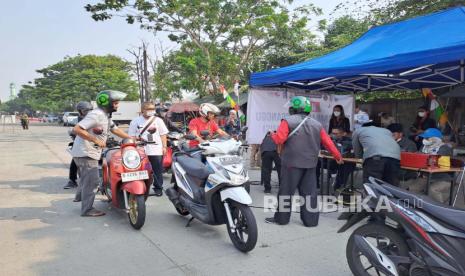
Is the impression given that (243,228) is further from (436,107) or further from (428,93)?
(436,107)

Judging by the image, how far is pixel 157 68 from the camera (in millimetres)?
25578

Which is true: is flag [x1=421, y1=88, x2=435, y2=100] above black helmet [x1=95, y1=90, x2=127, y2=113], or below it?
above

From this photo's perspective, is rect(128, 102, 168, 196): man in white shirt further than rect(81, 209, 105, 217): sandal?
Yes

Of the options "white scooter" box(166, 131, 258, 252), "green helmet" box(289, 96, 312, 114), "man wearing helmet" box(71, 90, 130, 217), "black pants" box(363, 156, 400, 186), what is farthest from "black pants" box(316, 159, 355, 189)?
"man wearing helmet" box(71, 90, 130, 217)

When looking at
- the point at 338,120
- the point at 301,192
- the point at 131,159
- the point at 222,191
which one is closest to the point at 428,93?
the point at 338,120

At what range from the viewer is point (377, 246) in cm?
303

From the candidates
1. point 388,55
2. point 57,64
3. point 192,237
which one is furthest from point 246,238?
point 57,64

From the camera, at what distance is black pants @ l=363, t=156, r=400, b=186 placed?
16.3 ft

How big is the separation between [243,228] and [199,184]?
0.81 m

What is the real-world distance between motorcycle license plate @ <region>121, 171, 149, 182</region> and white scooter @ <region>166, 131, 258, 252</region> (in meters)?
0.50

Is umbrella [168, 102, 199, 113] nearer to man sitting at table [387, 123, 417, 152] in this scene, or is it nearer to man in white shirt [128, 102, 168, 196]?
man in white shirt [128, 102, 168, 196]

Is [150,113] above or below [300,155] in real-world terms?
above

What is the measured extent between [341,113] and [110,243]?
5.55m

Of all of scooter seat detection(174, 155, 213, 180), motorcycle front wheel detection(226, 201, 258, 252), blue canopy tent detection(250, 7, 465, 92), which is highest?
blue canopy tent detection(250, 7, 465, 92)
